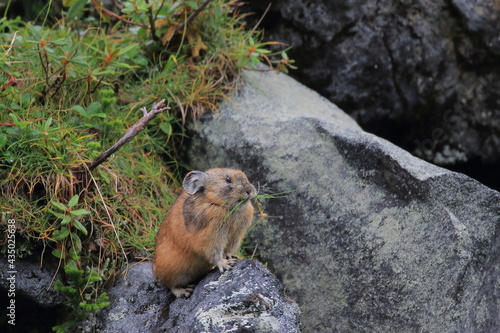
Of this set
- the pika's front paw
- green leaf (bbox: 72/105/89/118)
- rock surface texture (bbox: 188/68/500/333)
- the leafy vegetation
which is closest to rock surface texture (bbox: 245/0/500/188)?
the leafy vegetation

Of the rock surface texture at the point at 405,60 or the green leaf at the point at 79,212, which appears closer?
the green leaf at the point at 79,212

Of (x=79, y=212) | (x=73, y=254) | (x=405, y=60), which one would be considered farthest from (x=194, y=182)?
(x=405, y=60)

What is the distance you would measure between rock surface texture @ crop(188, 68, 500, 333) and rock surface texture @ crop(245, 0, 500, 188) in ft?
4.59

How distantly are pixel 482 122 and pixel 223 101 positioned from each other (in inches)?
131

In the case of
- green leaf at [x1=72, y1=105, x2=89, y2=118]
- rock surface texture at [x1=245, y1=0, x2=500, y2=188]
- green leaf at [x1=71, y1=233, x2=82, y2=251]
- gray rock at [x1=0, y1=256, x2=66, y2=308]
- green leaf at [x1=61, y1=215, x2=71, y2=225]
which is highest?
rock surface texture at [x1=245, y1=0, x2=500, y2=188]

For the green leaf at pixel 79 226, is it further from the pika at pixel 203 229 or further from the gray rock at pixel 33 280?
the pika at pixel 203 229

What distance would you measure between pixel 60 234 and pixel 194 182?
3.76 ft

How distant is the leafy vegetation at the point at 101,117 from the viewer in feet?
16.7

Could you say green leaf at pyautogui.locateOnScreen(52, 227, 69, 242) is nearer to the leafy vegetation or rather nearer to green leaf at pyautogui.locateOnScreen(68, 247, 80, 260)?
the leafy vegetation

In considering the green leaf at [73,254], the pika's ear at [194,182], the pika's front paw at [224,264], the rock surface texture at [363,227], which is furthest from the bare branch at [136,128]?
the rock surface texture at [363,227]

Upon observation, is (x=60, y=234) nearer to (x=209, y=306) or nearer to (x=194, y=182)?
(x=194, y=182)

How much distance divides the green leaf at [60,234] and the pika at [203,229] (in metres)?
0.73

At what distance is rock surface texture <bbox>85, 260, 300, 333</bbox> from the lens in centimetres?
419

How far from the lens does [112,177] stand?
5621 millimetres
